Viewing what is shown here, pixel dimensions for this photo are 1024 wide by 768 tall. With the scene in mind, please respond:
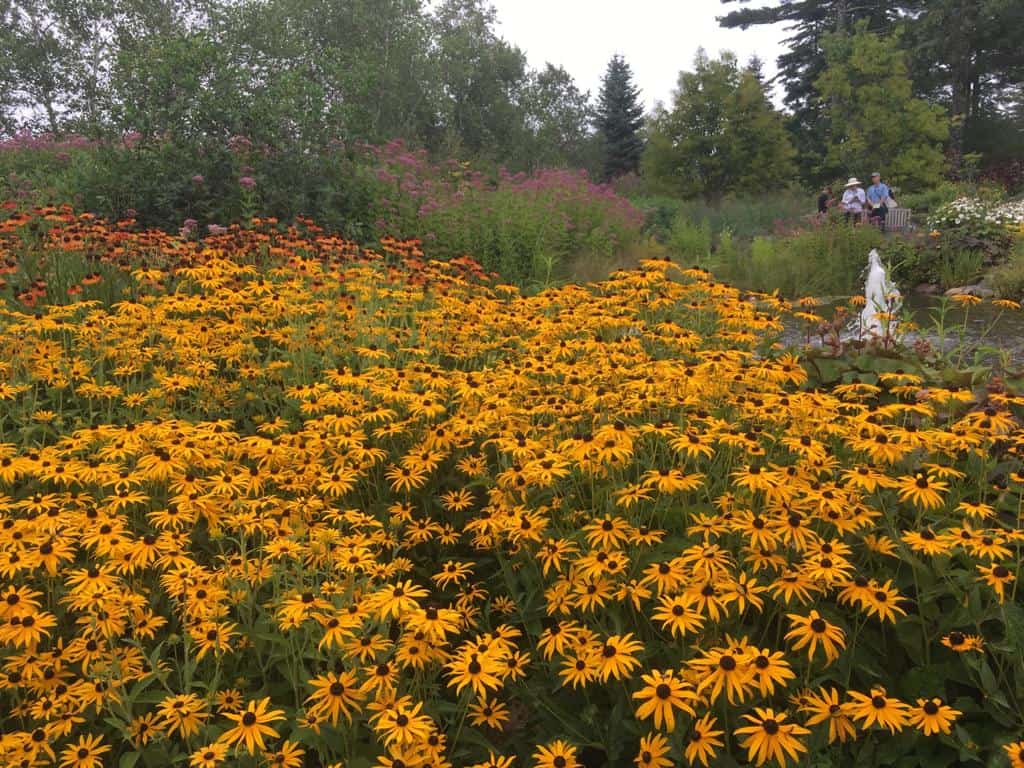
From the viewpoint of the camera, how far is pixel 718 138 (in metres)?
27.5

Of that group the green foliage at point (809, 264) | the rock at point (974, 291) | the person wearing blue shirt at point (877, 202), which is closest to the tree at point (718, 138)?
the person wearing blue shirt at point (877, 202)

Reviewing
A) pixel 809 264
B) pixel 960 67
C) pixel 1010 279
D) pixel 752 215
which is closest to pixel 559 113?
pixel 960 67

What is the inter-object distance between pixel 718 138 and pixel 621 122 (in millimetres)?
10160

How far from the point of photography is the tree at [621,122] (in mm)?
36719

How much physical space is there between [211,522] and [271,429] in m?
0.69

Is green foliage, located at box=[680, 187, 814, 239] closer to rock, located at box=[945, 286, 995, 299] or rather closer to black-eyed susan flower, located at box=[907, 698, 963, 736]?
rock, located at box=[945, 286, 995, 299]

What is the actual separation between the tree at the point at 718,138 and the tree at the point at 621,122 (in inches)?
321

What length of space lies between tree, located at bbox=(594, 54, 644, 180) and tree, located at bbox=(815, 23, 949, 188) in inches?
478

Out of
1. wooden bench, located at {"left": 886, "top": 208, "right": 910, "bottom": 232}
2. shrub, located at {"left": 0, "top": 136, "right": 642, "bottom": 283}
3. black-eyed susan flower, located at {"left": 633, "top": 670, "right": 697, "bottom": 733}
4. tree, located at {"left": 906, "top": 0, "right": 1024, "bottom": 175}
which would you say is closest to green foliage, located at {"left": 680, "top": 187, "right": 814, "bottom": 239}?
wooden bench, located at {"left": 886, "top": 208, "right": 910, "bottom": 232}

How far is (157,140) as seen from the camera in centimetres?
830

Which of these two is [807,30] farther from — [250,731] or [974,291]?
[250,731]

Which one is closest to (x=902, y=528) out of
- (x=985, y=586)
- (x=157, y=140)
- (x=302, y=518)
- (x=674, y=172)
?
(x=985, y=586)

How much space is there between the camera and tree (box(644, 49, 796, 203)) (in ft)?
89.2

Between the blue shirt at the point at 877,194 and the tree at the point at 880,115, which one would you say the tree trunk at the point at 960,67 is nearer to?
the tree at the point at 880,115
